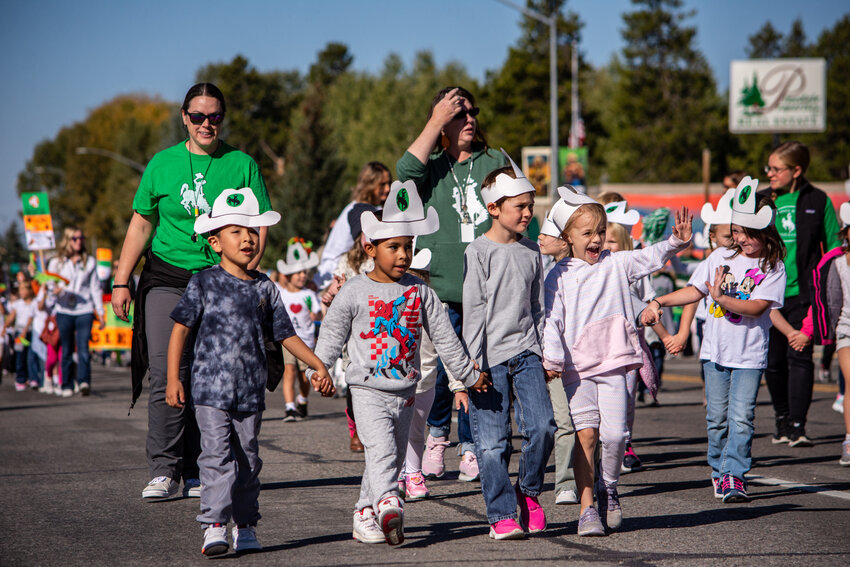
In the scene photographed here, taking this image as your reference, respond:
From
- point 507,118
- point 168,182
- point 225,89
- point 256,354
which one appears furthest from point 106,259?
point 225,89

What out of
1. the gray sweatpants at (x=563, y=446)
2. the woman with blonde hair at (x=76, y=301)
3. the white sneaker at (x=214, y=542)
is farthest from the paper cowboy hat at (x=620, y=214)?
the woman with blonde hair at (x=76, y=301)

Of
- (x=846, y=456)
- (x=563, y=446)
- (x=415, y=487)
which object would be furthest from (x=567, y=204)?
(x=846, y=456)

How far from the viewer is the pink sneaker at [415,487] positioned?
6.65 metres

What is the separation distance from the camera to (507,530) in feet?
17.6

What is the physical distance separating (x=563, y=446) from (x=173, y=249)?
2.53 m

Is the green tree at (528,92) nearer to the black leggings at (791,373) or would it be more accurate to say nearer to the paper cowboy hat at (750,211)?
the black leggings at (791,373)

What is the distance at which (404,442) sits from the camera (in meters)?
5.45

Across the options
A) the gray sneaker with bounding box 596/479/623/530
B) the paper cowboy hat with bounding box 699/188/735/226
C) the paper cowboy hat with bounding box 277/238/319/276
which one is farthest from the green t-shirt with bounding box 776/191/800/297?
the paper cowboy hat with bounding box 277/238/319/276

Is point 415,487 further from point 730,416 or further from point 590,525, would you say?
point 730,416

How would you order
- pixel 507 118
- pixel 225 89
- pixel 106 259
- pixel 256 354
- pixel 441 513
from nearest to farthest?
pixel 256 354
pixel 441 513
pixel 106 259
pixel 507 118
pixel 225 89

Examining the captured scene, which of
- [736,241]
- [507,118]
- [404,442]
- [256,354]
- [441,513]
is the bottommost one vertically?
[441,513]

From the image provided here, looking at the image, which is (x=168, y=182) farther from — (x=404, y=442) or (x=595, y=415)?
(x=595, y=415)

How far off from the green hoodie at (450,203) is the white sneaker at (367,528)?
160cm

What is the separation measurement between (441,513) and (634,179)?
231 ft
